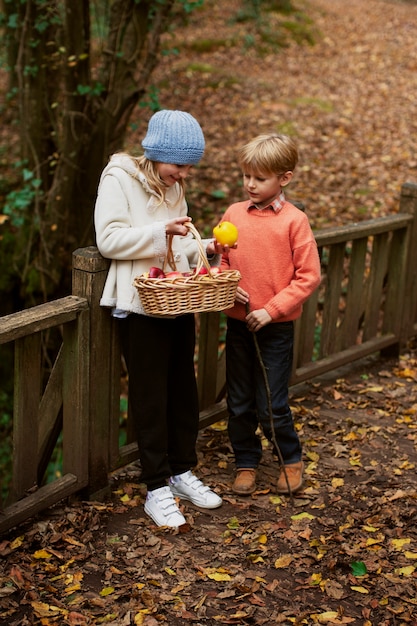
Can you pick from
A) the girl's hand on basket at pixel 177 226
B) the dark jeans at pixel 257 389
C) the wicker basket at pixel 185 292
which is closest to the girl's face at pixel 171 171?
the girl's hand on basket at pixel 177 226

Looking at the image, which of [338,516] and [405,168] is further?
[405,168]

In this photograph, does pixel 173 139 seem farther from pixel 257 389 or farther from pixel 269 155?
pixel 257 389

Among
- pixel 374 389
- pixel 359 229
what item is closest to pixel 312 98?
pixel 359 229

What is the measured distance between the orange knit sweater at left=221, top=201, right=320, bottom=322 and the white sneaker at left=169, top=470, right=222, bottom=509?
2.95 ft

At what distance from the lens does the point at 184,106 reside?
41.5 feet

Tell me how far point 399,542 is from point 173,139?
2126mm

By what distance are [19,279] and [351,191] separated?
4.31 m

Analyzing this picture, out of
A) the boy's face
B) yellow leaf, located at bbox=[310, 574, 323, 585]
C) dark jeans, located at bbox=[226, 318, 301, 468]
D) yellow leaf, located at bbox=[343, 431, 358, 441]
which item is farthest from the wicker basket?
yellow leaf, located at bbox=[343, 431, 358, 441]

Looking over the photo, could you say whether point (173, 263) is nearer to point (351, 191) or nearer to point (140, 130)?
point (351, 191)

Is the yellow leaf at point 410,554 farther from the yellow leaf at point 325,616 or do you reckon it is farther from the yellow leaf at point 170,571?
the yellow leaf at point 170,571

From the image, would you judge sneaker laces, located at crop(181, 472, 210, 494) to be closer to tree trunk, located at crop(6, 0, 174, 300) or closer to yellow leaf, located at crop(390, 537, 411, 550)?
yellow leaf, located at crop(390, 537, 411, 550)

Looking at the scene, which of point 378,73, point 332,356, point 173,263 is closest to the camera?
point 173,263

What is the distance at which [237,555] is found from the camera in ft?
11.7

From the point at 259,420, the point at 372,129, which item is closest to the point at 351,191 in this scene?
the point at 372,129
